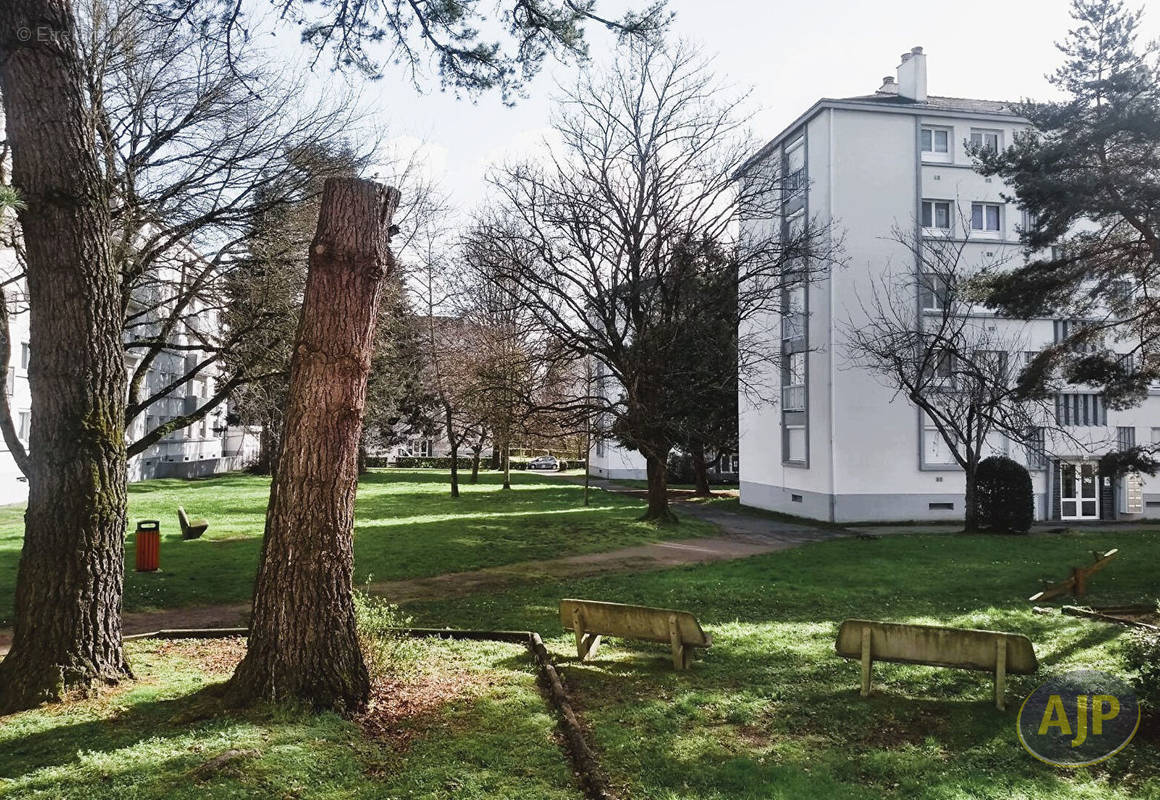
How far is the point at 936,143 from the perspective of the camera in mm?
30703

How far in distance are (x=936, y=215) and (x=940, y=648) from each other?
26.9 m

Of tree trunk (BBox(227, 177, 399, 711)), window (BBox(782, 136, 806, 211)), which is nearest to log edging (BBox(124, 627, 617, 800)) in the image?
tree trunk (BBox(227, 177, 399, 711))

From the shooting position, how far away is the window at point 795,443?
103 feet

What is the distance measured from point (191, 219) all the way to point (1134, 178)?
17.5 m

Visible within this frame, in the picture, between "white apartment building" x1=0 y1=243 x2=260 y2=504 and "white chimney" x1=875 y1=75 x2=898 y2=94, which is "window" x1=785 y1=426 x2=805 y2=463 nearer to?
"white chimney" x1=875 y1=75 x2=898 y2=94

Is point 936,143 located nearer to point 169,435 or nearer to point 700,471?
point 700,471

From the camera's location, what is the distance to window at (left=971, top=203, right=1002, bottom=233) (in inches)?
1225

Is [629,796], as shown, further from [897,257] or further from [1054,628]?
[897,257]

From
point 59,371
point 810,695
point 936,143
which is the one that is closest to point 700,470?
point 936,143

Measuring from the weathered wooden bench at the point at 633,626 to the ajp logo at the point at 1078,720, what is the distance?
9.60ft

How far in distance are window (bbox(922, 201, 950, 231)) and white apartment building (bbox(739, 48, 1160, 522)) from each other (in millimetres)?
44

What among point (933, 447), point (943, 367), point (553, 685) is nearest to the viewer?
point (553, 685)

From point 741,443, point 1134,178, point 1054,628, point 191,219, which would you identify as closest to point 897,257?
Result: point 741,443

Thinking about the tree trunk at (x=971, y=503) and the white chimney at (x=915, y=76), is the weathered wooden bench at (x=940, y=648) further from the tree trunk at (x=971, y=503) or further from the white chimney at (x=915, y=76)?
the white chimney at (x=915, y=76)
